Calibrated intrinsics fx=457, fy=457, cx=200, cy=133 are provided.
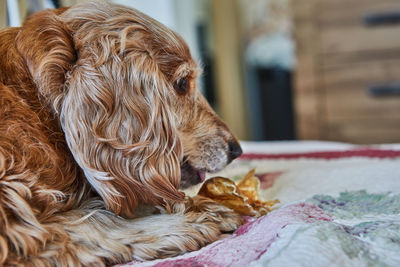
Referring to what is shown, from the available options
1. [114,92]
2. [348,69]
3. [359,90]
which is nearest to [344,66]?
[348,69]

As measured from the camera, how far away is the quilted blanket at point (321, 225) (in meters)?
0.64

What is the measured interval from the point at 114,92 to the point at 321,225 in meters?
0.44

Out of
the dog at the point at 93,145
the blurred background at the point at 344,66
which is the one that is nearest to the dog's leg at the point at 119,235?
the dog at the point at 93,145

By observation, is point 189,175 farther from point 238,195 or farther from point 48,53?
point 48,53

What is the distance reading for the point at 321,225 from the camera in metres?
0.71

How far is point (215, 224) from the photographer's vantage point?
888mm

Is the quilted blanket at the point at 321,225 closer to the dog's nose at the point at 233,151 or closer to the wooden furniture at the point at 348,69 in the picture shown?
the dog's nose at the point at 233,151

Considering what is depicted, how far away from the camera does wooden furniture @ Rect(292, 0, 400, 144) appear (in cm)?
269

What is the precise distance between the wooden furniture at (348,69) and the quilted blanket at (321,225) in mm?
1457

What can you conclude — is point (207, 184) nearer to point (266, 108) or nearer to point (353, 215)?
point (353, 215)

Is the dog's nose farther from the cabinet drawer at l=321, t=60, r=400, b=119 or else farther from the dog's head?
the cabinet drawer at l=321, t=60, r=400, b=119

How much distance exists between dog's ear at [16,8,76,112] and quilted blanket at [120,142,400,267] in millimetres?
356

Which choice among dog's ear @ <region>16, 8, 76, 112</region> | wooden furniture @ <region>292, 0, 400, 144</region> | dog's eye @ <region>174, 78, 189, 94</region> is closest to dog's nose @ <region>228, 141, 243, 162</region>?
dog's eye @ <region>174, 78, 189, 94</region>

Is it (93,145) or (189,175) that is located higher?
(93,145)
